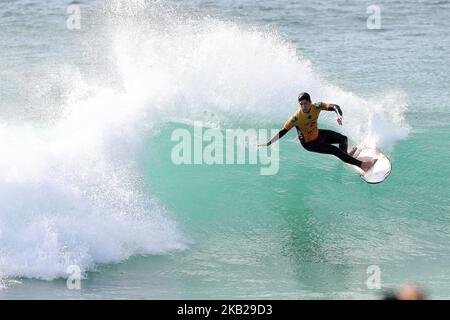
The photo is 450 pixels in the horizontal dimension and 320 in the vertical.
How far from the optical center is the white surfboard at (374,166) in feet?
44.7

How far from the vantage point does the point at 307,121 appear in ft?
42.3

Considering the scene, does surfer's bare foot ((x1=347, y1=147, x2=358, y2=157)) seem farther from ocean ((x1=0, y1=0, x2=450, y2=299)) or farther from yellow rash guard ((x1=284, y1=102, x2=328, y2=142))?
yellow rash guard ((x1=284, y1=102, x2=328, y2=142))

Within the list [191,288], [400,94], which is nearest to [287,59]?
[400,94]

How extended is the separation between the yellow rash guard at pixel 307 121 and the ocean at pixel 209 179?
1365 millimetres

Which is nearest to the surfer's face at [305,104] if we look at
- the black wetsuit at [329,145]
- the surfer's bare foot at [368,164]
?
the black wetsuit at [329,145]

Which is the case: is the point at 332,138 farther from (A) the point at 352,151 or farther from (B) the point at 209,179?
(B) the point at 209,179

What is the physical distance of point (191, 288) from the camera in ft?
37.1

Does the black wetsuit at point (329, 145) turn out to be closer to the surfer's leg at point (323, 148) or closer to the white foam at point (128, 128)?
the surfer's leg at point (323, 148)

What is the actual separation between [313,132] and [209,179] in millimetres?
2374

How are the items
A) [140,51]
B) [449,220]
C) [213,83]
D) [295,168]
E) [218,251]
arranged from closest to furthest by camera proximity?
[218,251] → [449,220] → [295,168] → [213,83] → [140,51]

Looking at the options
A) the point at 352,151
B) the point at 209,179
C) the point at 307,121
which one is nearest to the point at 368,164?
the point at 352,151

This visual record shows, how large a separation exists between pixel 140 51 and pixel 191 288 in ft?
30.2

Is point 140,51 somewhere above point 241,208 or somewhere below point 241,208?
above
